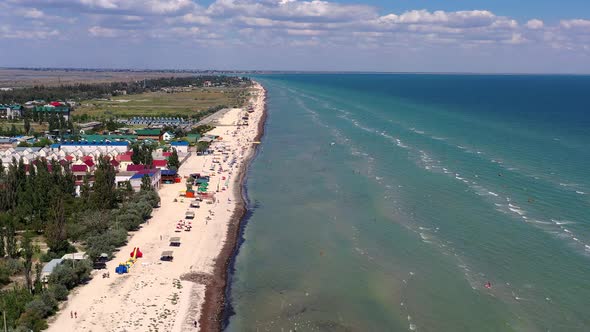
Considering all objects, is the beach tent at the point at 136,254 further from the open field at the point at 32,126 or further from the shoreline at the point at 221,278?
the open field at the point at 32,126

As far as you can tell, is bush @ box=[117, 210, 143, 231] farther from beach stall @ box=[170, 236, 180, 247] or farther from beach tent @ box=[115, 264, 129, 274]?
beach tent @ box=[115, 264, 129, 274]

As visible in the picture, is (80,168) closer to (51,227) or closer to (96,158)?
(96,158)

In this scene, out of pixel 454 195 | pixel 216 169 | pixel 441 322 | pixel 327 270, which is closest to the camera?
pixel 441 322

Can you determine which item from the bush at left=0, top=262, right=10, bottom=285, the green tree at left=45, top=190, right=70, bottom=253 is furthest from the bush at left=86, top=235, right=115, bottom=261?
the bush at left=0, top=262, right=10, bottom=285

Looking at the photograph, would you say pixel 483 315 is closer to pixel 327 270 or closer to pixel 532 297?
pixel 532 297

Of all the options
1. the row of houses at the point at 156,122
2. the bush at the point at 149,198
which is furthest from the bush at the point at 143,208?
the row of houses at the point at 156,122

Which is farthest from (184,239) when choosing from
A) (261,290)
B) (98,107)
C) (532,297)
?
(98,107)
